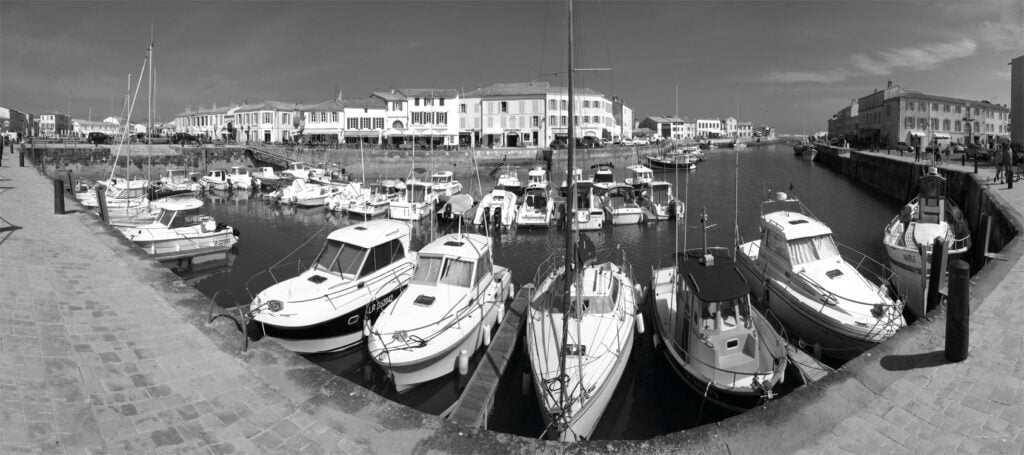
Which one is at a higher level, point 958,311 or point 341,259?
point 958,311

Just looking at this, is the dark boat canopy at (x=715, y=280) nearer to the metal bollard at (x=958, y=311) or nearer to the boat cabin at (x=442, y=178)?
the metal bollard at (x=958, y=311)

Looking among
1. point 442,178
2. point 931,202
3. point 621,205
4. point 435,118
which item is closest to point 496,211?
point 621,205

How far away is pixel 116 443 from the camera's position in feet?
19.1

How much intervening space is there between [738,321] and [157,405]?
9724mm

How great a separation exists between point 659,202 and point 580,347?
1159 inches

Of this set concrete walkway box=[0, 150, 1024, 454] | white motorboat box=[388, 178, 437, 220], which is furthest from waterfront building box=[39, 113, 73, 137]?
concrete walkway box=[0, 150, 1024, 454]

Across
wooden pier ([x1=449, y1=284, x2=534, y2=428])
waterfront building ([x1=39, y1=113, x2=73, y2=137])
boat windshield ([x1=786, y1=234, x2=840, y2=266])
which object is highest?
waterfront building ([x1=39, y1=113, x2=73, y2=137])

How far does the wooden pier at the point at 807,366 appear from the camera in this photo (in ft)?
37.4

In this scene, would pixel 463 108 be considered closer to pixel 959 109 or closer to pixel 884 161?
pixel 884 161

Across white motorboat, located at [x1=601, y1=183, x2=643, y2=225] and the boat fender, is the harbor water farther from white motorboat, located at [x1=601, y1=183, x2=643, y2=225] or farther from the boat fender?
white motorboat, located at [x1=601, y1=183, x2=643, y2=225]

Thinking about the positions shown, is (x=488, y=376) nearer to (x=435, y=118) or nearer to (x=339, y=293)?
(x=339, y=293)

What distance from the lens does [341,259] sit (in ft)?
50.6

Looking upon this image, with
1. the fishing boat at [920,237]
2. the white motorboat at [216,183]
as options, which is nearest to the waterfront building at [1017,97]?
the fishing boat at [920,237]

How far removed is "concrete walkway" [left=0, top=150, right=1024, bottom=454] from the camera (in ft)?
19.5
